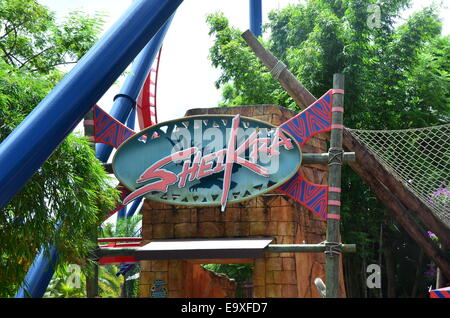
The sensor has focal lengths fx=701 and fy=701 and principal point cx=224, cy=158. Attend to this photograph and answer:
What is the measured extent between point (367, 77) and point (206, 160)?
6401 mm

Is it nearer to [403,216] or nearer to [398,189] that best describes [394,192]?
[398,189]

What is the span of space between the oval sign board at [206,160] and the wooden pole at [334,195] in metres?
0.61

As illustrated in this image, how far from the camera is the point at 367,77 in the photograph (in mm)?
Answer: 14531

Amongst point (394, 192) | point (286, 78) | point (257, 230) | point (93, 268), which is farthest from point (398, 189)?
point (93, 268)

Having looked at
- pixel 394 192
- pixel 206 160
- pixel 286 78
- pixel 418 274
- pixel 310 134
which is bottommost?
Answer: pixel 418 274

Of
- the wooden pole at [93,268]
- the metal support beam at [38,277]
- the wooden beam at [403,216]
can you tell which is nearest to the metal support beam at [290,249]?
the wooden pole at [93,268]

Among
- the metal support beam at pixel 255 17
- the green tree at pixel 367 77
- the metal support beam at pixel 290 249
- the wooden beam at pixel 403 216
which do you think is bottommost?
the metal support beam at pixel 290 249

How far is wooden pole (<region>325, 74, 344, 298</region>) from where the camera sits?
325 inches

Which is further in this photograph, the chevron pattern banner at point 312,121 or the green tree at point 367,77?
the green tree at point 367,77

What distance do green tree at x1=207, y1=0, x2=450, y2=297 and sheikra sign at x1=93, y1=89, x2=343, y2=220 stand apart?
17.5 ft

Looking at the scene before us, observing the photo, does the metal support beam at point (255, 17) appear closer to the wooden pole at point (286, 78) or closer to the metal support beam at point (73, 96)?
the wooden pole at point (286, 78)

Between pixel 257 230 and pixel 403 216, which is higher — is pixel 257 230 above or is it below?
below

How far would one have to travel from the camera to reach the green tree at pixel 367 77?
1444 cm
